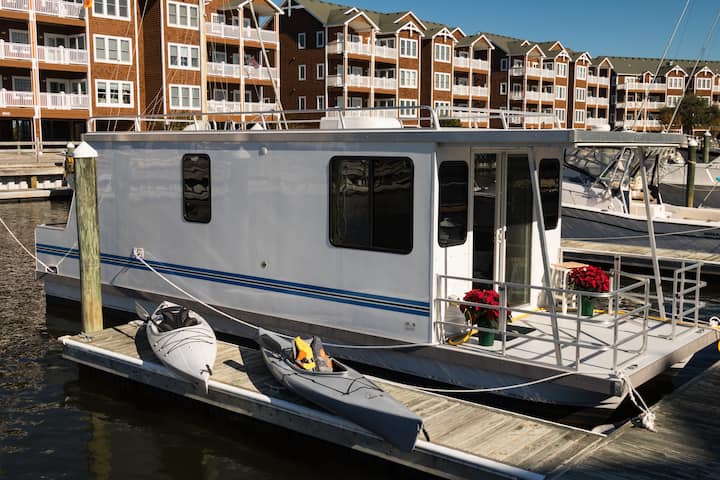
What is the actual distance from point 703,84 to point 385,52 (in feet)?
170

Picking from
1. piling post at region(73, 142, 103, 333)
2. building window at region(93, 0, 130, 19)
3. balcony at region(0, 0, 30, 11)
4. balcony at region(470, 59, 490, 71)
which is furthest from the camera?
balcony at region(470, 59, 490, 71)

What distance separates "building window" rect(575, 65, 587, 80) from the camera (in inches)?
3536

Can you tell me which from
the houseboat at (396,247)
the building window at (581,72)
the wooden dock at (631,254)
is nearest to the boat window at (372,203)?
the houseboat at (396,247)

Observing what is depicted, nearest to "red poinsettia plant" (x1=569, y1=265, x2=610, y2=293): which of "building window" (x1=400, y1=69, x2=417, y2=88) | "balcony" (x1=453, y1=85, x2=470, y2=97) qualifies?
"building window" (x1=400, y1=69, x2=417, y2=88)

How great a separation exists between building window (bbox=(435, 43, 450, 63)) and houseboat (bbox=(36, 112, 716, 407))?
61991 millimetres

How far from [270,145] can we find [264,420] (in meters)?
4.15

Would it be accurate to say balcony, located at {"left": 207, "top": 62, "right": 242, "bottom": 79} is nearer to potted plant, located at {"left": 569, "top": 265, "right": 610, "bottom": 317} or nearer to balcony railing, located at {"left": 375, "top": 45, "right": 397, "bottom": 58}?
balcony railing, located at {"left": 375, "top": 45, "right": 397, "bottom": 58}

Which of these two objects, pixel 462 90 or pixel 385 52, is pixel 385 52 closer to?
pixel 385 52

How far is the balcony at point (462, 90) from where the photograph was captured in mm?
75125

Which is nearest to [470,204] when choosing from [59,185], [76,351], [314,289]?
[314,289]

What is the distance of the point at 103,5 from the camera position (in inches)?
1917

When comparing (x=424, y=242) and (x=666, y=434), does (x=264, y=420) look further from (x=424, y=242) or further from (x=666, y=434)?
(x=666, y=434)

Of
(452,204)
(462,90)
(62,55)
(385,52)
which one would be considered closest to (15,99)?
(62,55)

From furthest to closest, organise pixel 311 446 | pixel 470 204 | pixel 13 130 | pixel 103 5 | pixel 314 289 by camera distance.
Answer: pixel 13 130
pixel 103 5
pixel 314 289
pixel 470 204
pixel 311 446
